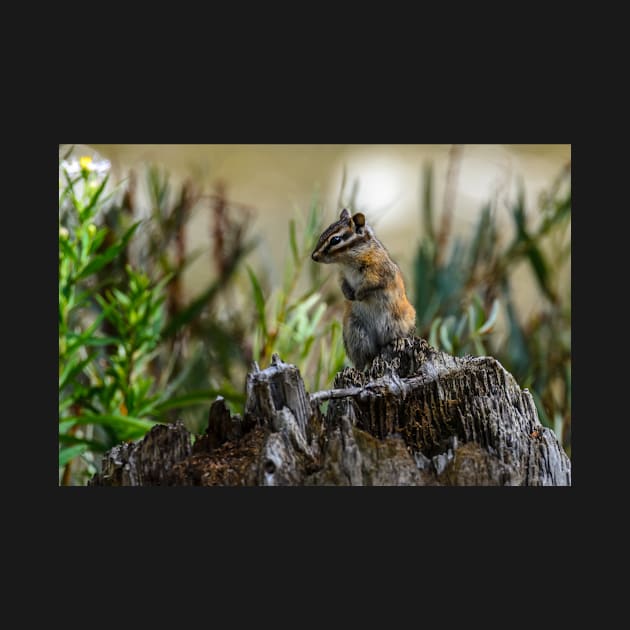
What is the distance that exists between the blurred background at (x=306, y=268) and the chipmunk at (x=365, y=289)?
0.36ft

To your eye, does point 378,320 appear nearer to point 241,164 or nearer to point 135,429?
point 135,429

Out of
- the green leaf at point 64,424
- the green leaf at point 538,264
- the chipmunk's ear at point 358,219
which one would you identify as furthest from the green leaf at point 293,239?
the green leaf at point 538,264

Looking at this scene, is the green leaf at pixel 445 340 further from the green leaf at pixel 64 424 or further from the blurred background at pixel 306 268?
the green leaf at pixel 64 424

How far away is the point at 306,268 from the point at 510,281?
1381 millimetres

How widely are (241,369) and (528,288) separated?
7.41ft

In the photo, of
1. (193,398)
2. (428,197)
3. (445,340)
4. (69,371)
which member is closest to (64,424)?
(69,371)

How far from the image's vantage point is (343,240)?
421 centimetres

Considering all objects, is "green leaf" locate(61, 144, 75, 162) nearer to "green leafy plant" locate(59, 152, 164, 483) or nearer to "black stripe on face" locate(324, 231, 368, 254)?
"green leafy plant" locate(59, 152, 164, 483)

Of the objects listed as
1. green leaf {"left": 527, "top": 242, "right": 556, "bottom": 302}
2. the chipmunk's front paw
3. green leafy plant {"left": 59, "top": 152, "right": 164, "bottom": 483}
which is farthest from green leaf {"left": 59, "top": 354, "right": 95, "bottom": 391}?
green leaf {"left": 527, "top": 242, "right": 556, "bottom": 302}

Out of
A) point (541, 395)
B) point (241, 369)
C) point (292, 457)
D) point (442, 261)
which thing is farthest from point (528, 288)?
point (292, 457)

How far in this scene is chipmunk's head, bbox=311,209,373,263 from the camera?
13.6ft

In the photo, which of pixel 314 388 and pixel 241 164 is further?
pixel 241 164

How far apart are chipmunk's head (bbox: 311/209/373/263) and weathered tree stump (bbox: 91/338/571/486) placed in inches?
47.2

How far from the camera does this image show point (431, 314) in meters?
4.91
